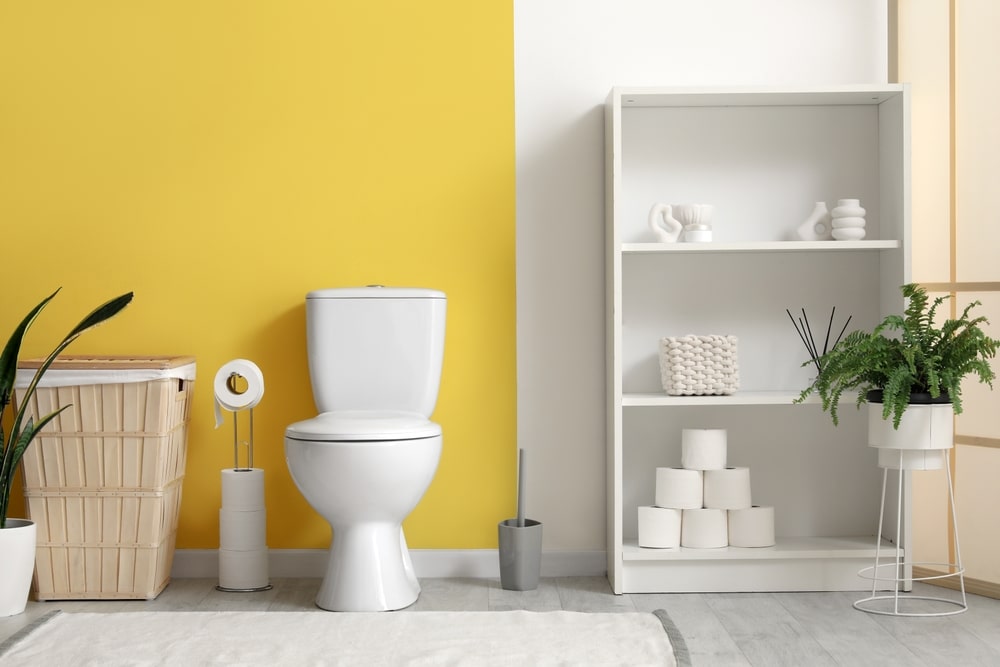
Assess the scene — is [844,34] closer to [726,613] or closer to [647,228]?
[647,228]

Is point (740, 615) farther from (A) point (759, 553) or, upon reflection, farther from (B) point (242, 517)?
(B) point (242, 517)

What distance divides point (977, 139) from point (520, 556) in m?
1.71

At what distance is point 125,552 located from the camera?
8.79 ft

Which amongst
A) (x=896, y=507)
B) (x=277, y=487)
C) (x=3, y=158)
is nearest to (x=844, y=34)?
(x=896, y=507)

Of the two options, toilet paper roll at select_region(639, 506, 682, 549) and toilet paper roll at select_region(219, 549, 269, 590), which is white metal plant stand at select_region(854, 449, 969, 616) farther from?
toilet paper roll at select_region(219, 549, 269, 590)

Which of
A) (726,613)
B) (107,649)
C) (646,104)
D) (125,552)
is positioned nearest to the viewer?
(107,649)

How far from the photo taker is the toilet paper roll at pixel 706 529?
2.73 meters

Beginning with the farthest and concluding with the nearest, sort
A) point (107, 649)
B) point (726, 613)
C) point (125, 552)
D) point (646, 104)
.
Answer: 1. point (646, 104)
2. point (125, 552)
3. point (726, 613)
4. point (107, 649)

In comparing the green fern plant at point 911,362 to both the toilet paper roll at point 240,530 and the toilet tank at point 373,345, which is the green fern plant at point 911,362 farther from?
the toilet paper roll at point 240,530

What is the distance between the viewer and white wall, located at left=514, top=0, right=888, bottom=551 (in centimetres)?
294

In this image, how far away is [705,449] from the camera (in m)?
2.74

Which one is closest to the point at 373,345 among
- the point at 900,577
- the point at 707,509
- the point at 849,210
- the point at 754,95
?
the point at 707,509

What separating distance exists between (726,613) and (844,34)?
1747 millimetres

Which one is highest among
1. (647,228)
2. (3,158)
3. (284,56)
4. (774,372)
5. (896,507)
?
(284,56)
